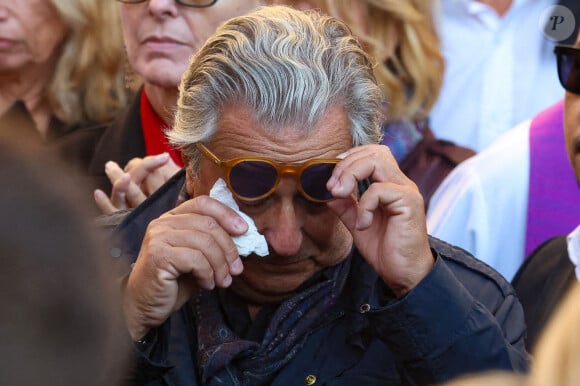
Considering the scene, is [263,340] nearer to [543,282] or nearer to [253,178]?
[253,178]

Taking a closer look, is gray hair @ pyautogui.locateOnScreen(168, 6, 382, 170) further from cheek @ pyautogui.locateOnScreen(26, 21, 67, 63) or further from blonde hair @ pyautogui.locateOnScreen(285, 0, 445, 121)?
cheek @ pyautogui.locateOnScreen(26, 21, 67, 63)

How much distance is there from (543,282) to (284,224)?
0.87 metres

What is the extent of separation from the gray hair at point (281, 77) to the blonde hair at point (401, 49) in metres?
1.31

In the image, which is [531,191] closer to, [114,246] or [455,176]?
[455,176]

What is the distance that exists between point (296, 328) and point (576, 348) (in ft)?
5.23

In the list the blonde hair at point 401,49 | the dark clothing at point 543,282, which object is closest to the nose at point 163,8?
the blonde hair at point 401,49

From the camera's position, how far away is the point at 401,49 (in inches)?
173

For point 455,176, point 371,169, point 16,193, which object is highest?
point 16,193

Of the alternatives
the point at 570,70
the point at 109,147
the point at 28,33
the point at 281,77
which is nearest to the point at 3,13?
the point at 28,33

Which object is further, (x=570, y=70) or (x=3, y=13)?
(x=3, y=13)

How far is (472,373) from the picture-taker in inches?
104

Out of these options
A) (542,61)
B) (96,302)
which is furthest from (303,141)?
(542,61)

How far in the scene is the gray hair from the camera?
2.82 meters

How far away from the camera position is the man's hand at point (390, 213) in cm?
267
